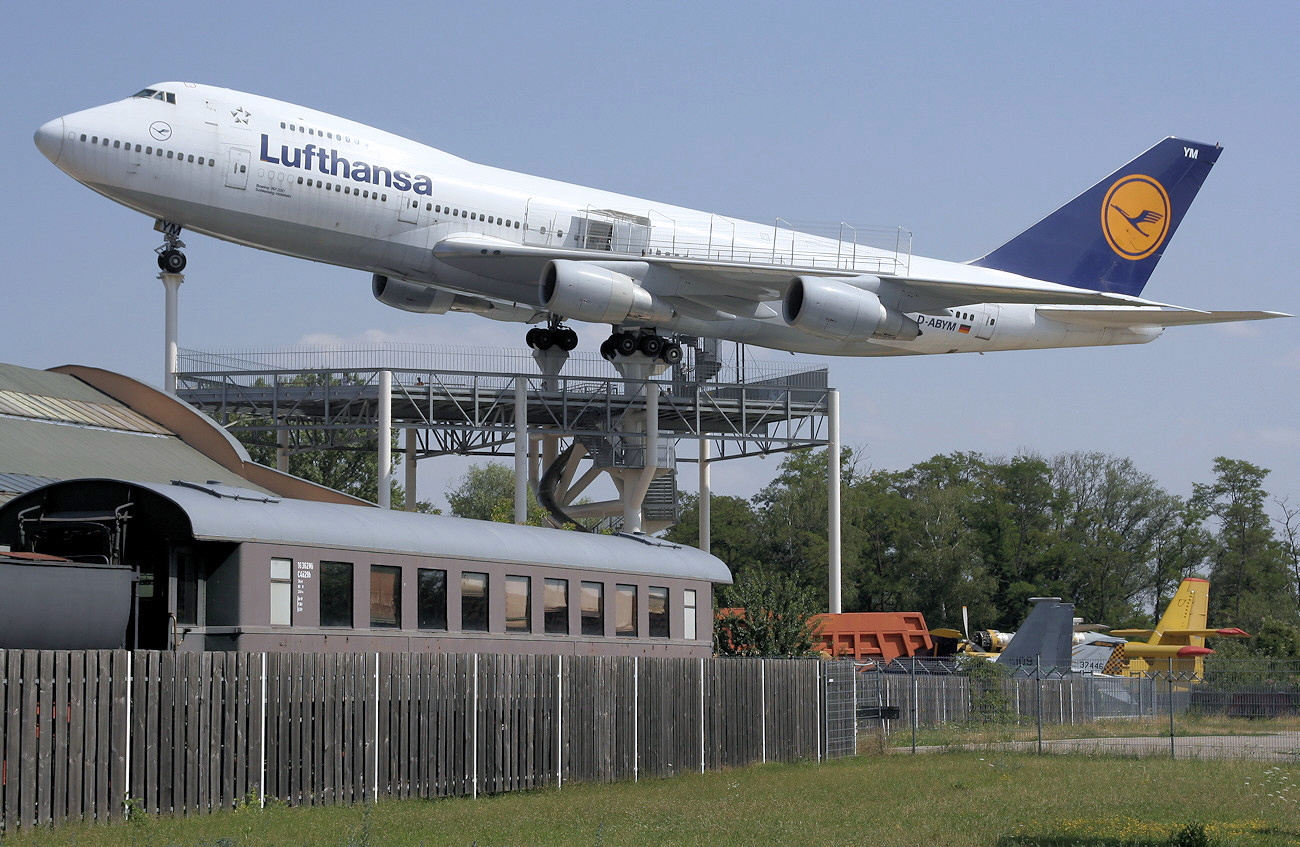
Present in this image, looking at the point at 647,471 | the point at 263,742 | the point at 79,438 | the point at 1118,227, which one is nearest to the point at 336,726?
the point at 263,742

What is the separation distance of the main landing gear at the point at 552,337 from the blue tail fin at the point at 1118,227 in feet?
45.0

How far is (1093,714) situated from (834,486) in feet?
83.1

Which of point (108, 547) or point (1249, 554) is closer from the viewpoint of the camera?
point (108, 547)

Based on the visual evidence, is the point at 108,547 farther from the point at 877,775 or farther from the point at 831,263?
the point at 831,263

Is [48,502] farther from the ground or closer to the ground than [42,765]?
farther from the ground

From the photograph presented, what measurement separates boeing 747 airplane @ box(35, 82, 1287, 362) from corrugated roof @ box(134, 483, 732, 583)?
16.4 metres

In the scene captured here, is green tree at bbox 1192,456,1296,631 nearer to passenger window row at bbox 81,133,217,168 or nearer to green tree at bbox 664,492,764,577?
green tree at bbox 664,492,764,577

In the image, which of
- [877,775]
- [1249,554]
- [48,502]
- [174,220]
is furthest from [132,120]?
[1249,554]

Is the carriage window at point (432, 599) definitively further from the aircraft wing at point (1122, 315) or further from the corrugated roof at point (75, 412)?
the aircraft wing at point (1122, 315)

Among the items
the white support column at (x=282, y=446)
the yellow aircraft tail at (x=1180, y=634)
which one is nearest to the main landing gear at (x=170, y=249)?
the white support column at (x=282, y=446)

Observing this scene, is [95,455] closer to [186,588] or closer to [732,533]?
[186,588]

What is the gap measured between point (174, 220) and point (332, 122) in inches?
177

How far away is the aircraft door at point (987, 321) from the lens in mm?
44250

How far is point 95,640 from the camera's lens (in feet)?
42.5
